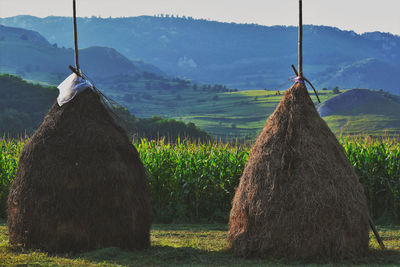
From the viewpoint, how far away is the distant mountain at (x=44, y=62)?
16812cm

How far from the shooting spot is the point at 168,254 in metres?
7.89

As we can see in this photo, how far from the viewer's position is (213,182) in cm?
1398

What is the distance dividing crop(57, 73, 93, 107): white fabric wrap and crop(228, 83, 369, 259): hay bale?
9.14 ft

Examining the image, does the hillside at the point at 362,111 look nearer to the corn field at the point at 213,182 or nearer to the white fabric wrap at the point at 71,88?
the corn field at the point at 213,182

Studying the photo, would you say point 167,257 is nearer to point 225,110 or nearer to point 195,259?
point 195,259

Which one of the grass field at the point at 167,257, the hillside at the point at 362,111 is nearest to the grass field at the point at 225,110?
the hillside at the point at 362,111

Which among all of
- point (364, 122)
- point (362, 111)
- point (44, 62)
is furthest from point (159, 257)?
point (44, 62)

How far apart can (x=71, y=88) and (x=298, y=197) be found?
3742mm

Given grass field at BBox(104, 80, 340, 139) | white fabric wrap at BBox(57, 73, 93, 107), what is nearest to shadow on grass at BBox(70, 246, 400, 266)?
white fabric wrap at BBox(57, 73, 93, 107)

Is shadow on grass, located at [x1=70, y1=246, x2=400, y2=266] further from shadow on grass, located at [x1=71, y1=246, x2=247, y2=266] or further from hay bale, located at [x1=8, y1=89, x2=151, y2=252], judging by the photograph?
hay bale, located at [x1=8, y1=89, x2=151, y2=252]

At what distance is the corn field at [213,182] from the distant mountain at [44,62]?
15040 centimetres

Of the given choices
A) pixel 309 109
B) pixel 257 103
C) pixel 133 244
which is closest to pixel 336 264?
pixel 309 109

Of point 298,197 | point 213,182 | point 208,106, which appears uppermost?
point 208,106

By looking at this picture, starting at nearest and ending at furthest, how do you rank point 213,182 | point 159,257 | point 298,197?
point 298,197 < point 159,257 < point 213,182
